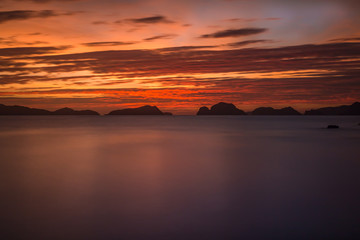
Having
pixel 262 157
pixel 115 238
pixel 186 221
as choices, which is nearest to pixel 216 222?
pixel 186 221

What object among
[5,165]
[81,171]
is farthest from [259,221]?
[5,165]

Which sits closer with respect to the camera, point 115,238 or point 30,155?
point 115,238

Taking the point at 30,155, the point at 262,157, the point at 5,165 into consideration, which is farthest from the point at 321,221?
the point at 30,155

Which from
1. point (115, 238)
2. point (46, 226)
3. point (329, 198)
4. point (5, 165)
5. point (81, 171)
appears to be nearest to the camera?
point (115, 238)

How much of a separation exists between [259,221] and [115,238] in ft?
14.2

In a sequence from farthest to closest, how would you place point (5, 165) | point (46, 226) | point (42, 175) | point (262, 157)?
point (262, 157) → point (5, 165) → point (42, 175) → point (46, 226)

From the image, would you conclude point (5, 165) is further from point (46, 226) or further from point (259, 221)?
point (259, 221)

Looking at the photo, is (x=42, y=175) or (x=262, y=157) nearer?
(x=42, y=175)

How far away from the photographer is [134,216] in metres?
10.2

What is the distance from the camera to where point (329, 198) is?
487 inches

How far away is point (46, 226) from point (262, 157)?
19336mm

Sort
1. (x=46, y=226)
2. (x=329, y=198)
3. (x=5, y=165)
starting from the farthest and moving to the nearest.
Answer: (x=5, y=165)
(x=329, y=198)
(x=46, y=226)

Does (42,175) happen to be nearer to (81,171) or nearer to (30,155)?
(81,171)

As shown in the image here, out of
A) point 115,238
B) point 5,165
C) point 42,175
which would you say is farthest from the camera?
point 5,165
